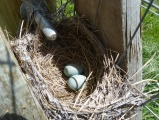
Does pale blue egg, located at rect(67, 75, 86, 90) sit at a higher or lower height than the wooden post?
lower

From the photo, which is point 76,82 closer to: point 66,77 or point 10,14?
point 66,77

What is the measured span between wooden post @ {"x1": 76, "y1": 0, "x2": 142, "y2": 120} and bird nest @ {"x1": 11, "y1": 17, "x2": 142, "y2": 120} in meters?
0.05

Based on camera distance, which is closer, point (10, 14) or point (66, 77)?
point (66, 77)

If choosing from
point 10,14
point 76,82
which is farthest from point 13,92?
point 10,14

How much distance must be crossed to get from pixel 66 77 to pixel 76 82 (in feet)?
0.46

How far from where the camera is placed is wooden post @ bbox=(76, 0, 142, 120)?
1.15 meters

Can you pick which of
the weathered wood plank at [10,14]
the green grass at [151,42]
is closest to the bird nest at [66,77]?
the weathered wood plank at [10,14]

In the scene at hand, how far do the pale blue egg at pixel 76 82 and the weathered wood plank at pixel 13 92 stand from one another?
0.30 meters

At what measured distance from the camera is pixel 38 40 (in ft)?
4.97

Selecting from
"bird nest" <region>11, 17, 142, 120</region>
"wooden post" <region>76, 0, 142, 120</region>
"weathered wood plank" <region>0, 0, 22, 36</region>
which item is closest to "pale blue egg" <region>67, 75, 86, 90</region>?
"bird nest" <region>11, 17, 142, 120</region>

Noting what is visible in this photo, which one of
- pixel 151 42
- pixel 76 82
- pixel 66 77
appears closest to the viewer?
pixel 76 82

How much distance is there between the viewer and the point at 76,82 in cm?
145

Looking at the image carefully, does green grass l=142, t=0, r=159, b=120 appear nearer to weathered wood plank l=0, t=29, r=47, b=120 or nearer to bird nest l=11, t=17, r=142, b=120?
bird nest l=11, t=17, r=142, b=120

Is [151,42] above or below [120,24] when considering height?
above
